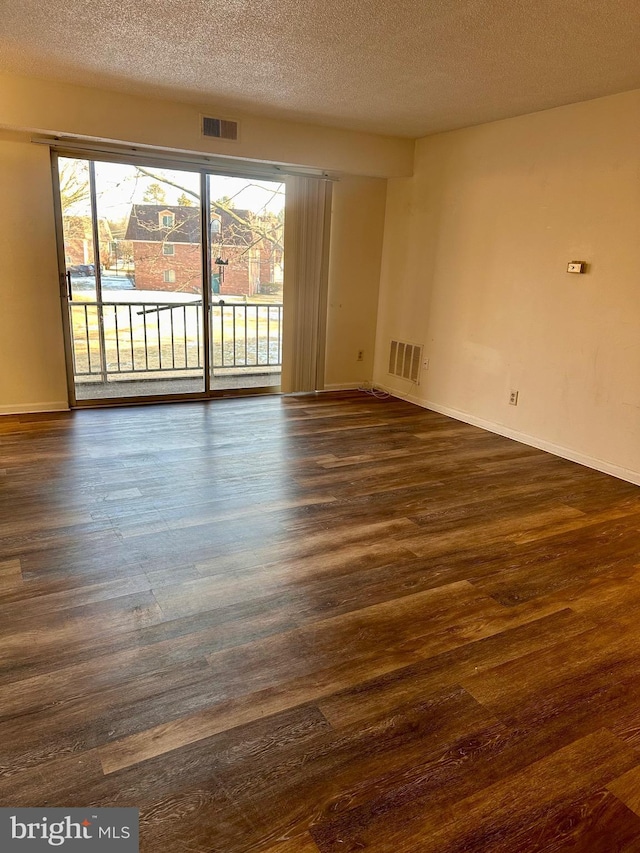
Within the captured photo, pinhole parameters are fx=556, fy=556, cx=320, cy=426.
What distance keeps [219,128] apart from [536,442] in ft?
12.0

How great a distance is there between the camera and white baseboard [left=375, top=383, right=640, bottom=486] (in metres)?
3.92

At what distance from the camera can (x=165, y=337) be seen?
6254mm

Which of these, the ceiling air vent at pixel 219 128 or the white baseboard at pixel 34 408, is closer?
the ceiling air vent at pixel 219 128

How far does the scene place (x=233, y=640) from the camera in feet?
6.88

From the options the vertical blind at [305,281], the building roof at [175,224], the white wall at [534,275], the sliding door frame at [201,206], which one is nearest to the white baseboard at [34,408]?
the sliding door frame at [201,206]

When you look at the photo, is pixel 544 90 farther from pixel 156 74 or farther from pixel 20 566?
pixel 20 566

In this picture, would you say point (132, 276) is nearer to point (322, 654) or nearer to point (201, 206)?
point (201, 206)

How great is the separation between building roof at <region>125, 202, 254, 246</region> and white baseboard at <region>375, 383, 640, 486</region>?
8.07ft

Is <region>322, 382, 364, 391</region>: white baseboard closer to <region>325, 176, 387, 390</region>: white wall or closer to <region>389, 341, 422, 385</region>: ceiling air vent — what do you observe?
<region>325, 176, 387, 390</region>: white wall

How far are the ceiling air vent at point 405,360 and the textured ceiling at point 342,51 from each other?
218 cm

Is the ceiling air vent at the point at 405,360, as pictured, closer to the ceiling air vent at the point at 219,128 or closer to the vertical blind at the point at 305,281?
the vertical blind at the point at 305,281

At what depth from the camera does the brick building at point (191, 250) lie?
16.8 ft

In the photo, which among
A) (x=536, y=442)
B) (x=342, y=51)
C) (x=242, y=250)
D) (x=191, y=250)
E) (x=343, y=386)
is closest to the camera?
(x=342, y=51)

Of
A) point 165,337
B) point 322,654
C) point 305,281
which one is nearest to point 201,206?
point 305,281
